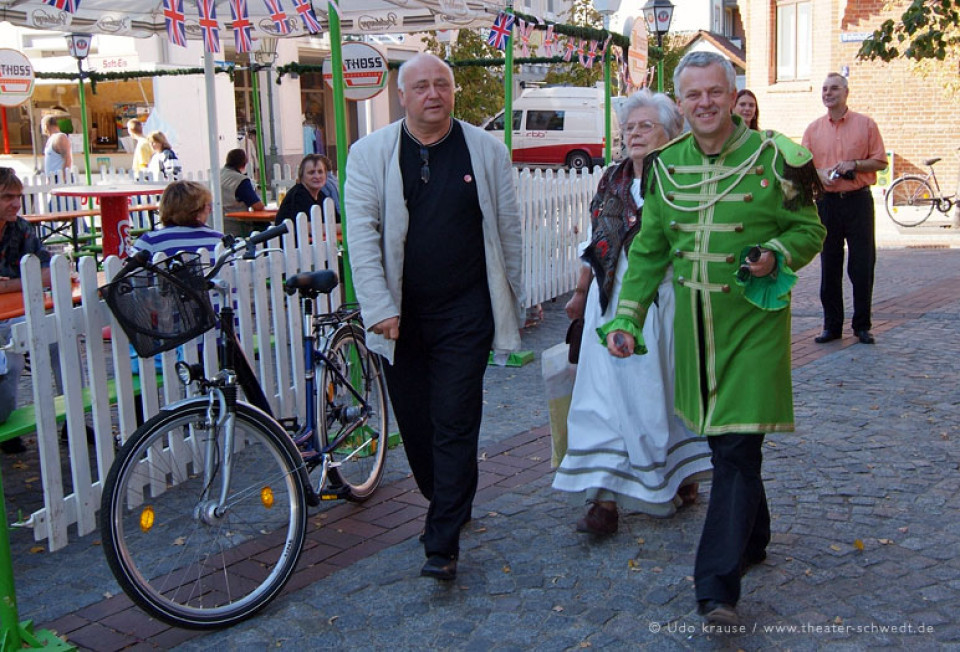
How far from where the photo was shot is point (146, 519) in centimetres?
374

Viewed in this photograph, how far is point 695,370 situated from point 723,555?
0.61 meters

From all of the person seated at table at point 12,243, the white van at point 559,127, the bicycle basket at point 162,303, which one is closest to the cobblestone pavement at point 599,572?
the bicycle basket at point 162,303

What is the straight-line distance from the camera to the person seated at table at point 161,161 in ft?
46.6

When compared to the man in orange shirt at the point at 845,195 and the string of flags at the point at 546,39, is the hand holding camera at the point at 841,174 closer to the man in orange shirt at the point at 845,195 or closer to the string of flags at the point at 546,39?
the man in orange shirt at the point at 845,195

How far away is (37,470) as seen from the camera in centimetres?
542

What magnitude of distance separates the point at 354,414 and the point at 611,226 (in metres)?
1.43

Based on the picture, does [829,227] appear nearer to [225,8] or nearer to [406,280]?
[406,280]

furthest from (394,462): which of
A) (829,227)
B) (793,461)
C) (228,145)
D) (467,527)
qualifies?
(228,145)

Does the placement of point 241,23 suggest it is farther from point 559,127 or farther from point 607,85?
point 559,127

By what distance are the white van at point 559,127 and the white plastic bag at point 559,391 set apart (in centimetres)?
2372

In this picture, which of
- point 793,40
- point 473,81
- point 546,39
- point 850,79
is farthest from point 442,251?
point 793,40

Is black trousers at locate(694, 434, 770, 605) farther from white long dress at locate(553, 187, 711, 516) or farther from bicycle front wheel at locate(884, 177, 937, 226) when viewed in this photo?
bicycle front wheel at locate(884, 177, 937, 226)

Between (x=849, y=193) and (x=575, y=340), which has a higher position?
(x=849, y=193)

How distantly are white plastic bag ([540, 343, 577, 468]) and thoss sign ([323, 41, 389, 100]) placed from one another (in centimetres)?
521
